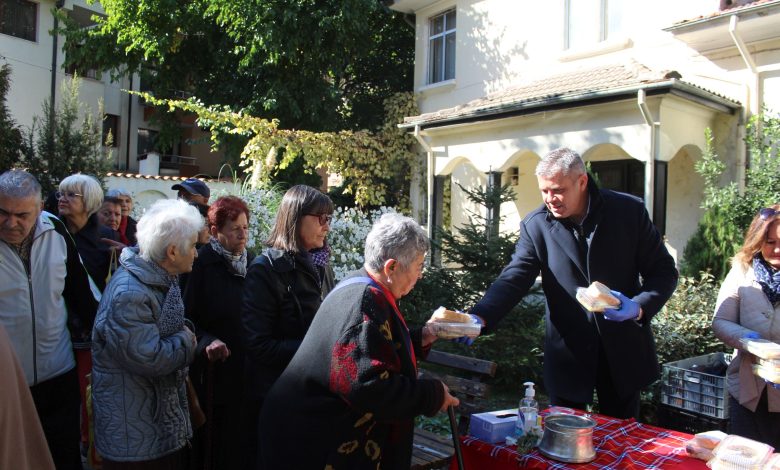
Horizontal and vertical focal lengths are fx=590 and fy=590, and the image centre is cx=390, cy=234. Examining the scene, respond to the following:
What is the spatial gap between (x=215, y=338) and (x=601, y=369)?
2.11 m

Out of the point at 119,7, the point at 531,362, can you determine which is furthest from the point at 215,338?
the point at 119,7

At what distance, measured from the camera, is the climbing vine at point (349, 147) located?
1214 centimetres

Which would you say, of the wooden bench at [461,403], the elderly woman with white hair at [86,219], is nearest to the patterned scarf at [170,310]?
the wooden bench at [461,403]

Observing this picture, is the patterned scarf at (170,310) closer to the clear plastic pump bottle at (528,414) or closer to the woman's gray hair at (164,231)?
the woman's gray hair at (164,231)

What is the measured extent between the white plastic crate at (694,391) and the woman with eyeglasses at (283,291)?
9.93 ft

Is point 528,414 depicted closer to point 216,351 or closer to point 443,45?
point 216,351

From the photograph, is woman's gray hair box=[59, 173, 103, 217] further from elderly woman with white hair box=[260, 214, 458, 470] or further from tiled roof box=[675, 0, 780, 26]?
tiled roof box=[675, 0, 780, 26]

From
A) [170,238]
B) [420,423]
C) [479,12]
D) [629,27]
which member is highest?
[479,12]

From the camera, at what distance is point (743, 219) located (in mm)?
7000

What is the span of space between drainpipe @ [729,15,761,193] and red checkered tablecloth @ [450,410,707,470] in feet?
21.6

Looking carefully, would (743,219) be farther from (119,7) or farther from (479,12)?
(119,7)

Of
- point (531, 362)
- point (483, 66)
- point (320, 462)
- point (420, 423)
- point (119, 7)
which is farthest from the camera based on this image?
point (119, 7)

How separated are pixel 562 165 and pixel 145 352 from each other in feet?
7.35

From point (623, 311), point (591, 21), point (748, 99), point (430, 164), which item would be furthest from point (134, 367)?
point (591, 21)
